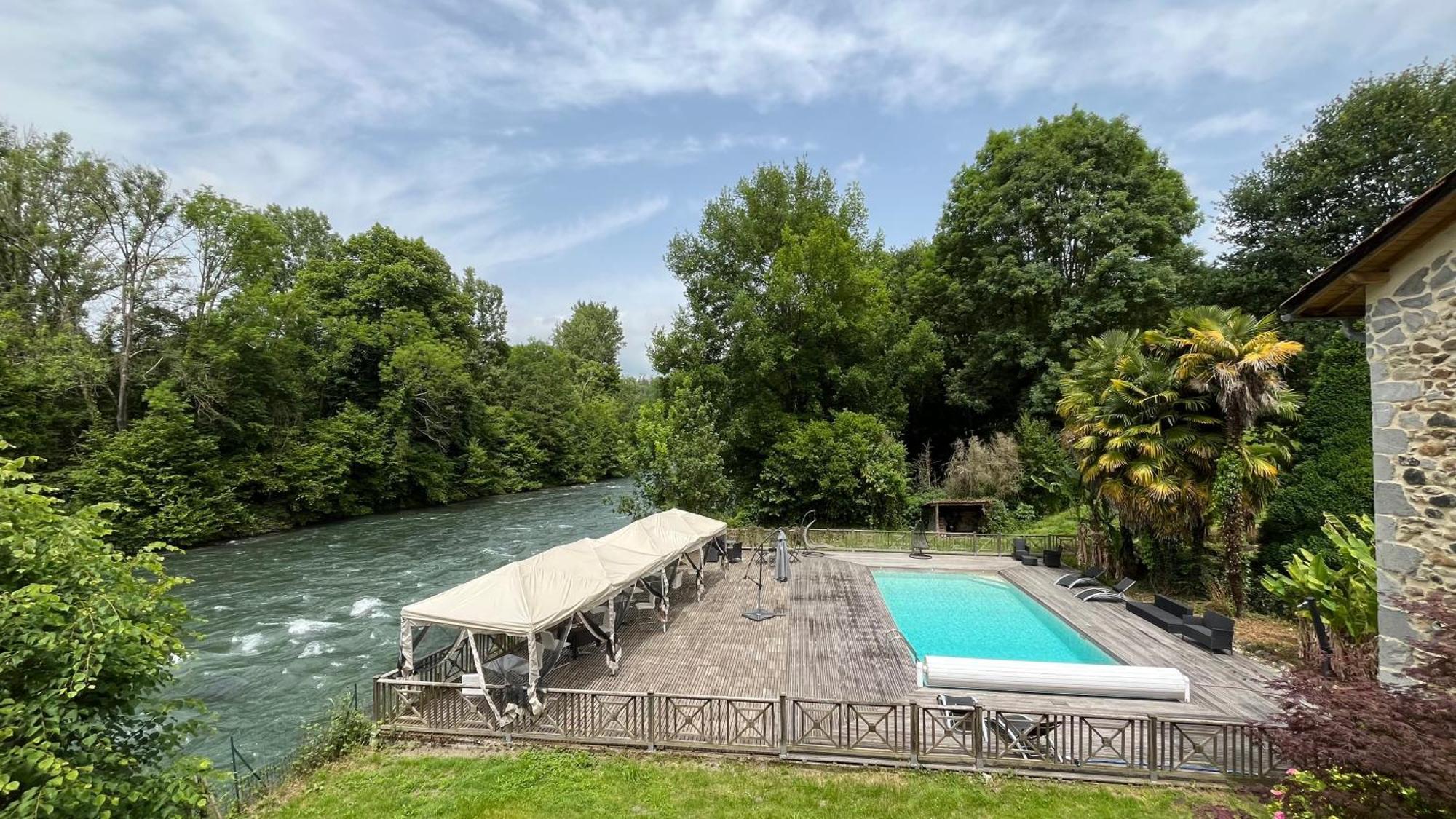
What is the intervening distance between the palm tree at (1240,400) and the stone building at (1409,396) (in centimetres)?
589

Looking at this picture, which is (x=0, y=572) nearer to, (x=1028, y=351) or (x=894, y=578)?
(x=894, y=578)

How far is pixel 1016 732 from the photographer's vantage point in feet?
25.2

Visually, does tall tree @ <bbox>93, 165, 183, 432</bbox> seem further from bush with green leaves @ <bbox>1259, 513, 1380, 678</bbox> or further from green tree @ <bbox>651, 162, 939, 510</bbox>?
bush with green leaves @ <bbox>1259, 513, 1380, 678</bbox>

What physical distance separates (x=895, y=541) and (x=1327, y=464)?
11.7 metres

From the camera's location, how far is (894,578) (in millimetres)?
17578

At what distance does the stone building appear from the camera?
593 cm

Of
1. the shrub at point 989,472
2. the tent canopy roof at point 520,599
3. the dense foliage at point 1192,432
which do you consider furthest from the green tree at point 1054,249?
the tent canopy roof at point 520,599

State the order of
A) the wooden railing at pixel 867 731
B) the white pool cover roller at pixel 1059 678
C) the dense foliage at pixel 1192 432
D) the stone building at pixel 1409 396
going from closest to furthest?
the stone building at pixel 1409 396 < the wooden railing at pixel 867 731 < the white pool cover roller at pixel 1059 678 < the dense foliage at pixel 1192 432

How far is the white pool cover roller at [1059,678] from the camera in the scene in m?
9.09

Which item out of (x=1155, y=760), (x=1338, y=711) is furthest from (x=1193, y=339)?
(x=1338, y=711)

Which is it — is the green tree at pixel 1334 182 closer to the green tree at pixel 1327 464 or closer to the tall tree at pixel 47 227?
the green tree at pixel 1327 464

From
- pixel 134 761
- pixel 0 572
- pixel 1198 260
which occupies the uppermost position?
pixel 1198 260

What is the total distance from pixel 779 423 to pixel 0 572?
2340 cm

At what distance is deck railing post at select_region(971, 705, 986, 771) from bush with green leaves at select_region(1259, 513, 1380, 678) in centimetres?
468
